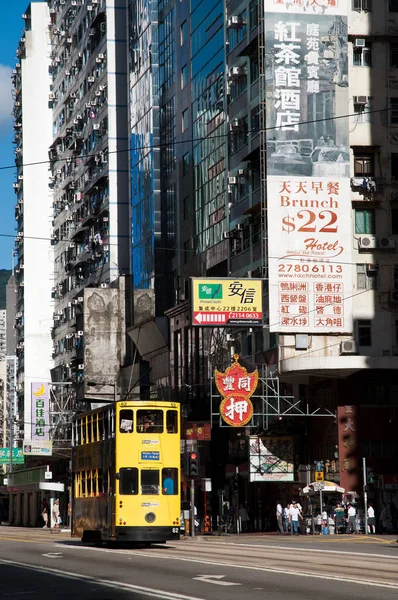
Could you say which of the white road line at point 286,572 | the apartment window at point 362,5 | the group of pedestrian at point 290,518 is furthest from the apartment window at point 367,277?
the white road line at point 286,572

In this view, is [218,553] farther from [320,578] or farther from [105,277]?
[105,277]

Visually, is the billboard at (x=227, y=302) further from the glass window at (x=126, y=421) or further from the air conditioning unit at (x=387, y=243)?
the glass window at (x=126, y=421)

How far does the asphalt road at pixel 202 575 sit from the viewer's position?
18.3 metres

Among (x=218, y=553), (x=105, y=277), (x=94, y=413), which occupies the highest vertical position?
(x=105, y=277)

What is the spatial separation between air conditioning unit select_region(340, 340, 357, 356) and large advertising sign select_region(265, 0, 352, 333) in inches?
25.2

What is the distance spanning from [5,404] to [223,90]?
131 metres

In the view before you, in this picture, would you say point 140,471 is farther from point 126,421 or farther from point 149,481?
point 126,421

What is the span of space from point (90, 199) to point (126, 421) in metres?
65.2

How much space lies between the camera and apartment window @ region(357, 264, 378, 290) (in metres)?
58.3

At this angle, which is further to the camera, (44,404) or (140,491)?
(44,404)

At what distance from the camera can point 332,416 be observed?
188 ft

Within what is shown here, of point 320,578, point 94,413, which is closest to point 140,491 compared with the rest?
point 94,413

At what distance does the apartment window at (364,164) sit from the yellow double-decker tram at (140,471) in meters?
27.1

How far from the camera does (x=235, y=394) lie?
5650 cm
